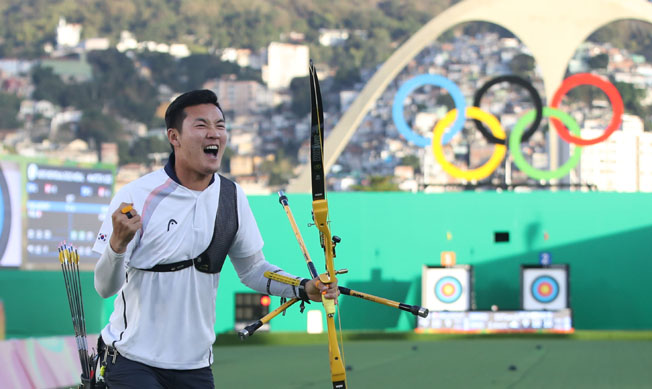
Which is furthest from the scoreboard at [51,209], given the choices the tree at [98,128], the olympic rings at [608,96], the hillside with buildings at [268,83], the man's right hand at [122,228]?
the tree at [98,128]

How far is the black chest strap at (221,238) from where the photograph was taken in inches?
179

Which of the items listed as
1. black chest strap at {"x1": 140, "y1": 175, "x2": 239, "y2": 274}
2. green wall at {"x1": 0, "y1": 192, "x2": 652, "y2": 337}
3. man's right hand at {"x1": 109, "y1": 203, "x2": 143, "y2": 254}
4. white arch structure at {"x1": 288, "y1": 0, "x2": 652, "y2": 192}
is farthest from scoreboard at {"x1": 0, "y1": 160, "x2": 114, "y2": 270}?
white arch structure at {"x1": 288, "y1": 0, "x2": 652, "y2": 192}

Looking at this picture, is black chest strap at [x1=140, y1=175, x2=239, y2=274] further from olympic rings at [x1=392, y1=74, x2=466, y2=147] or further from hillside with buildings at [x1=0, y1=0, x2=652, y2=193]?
hillside with buildings at [x1=0, y1=0, x2=652, y2=193]

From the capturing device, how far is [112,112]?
319ft

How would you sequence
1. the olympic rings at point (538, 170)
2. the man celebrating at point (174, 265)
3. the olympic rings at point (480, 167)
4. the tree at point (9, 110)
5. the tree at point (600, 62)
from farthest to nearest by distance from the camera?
the tree at point (600, 62)
the tree at point (9, 110)
the olympic rings at point (538, 170)
the olympic rings at point (480, 167)
the man celebrating at point (174, 265)

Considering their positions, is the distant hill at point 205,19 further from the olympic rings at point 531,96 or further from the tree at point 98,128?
the olympic rings at point 531,96

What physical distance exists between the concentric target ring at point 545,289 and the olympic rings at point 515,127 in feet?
13.7

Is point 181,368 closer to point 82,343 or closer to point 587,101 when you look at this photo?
point 82,343

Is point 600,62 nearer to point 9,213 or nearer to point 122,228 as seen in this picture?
point 9,213

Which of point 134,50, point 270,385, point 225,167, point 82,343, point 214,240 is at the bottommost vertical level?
point 270,385

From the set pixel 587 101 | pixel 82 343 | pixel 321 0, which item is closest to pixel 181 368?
pixel 82 343

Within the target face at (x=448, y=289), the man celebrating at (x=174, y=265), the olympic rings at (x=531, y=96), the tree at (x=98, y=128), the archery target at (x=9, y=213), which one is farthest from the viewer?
the tree at (x=98, y=128)

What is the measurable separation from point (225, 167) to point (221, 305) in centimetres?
7253

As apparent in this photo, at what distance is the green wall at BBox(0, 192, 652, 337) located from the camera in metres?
21.1
